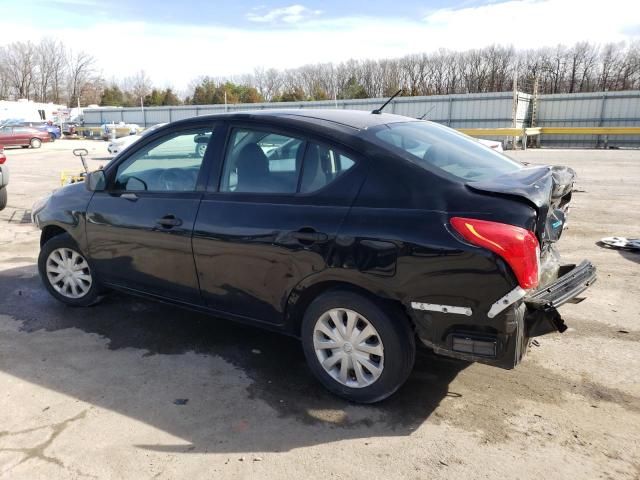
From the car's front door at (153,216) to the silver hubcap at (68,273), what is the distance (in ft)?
1.01

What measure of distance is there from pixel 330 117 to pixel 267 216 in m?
0.82

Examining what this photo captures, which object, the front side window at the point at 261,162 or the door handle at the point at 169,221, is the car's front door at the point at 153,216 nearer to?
the door handle at the point at 169,221

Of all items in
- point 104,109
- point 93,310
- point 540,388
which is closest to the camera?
point 540,388

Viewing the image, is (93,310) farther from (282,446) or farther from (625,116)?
(625,116)

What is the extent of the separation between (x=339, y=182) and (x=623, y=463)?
210cm

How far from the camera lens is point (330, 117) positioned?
357 cm

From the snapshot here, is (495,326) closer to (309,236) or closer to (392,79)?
(309,236)

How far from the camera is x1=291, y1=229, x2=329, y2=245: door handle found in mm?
3113

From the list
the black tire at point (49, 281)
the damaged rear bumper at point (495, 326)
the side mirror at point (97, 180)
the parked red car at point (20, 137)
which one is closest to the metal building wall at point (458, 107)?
the parked red car at point (20, 137)

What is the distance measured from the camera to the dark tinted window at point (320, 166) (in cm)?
320

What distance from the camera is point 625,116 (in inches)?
1298

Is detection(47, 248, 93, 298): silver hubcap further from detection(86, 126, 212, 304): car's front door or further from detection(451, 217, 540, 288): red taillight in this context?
detection(451, 217, 540, 288): red taillight

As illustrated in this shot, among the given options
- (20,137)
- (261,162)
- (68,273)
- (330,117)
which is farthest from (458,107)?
(261,162)

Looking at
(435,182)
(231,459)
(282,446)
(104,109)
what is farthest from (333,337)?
(104,109)
